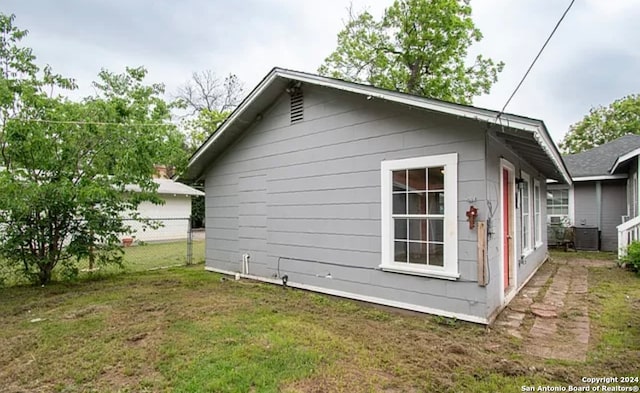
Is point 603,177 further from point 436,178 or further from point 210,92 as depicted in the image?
point 210,92

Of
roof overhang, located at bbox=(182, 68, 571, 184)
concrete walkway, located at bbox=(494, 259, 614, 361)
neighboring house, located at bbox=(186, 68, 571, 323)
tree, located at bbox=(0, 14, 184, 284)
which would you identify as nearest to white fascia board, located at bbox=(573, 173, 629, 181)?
neighboring house, located at bbox=(186, 68, 571, 323)

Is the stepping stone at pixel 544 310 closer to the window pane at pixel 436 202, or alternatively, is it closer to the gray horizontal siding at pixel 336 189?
the gray horizontal siding at pixel 336 189

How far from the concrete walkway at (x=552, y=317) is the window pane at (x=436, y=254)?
998 mm

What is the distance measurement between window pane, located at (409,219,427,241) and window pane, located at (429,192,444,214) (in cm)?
20

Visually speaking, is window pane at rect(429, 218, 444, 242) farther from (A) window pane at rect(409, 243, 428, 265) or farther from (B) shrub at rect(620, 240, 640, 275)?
(B) shrub at rect(620, 240, 640, 275)

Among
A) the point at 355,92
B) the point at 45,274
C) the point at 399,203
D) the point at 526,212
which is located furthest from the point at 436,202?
the point at 45,274

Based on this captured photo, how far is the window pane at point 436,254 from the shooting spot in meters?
4.48

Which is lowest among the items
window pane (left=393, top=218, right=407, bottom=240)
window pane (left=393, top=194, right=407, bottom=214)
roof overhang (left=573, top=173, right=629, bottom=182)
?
window pane (left=393, top=218, right=407, bottom=240)

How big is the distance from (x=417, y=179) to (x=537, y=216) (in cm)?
544

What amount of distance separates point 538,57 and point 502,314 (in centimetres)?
328

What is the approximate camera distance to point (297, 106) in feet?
20.5

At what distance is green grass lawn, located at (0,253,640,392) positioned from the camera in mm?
2922

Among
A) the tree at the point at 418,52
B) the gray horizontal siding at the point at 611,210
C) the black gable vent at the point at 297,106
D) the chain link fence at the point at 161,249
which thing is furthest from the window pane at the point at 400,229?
the tree at the point at 418,52

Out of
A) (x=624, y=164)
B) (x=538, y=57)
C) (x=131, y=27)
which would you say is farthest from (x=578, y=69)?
(x=131, y=27)
